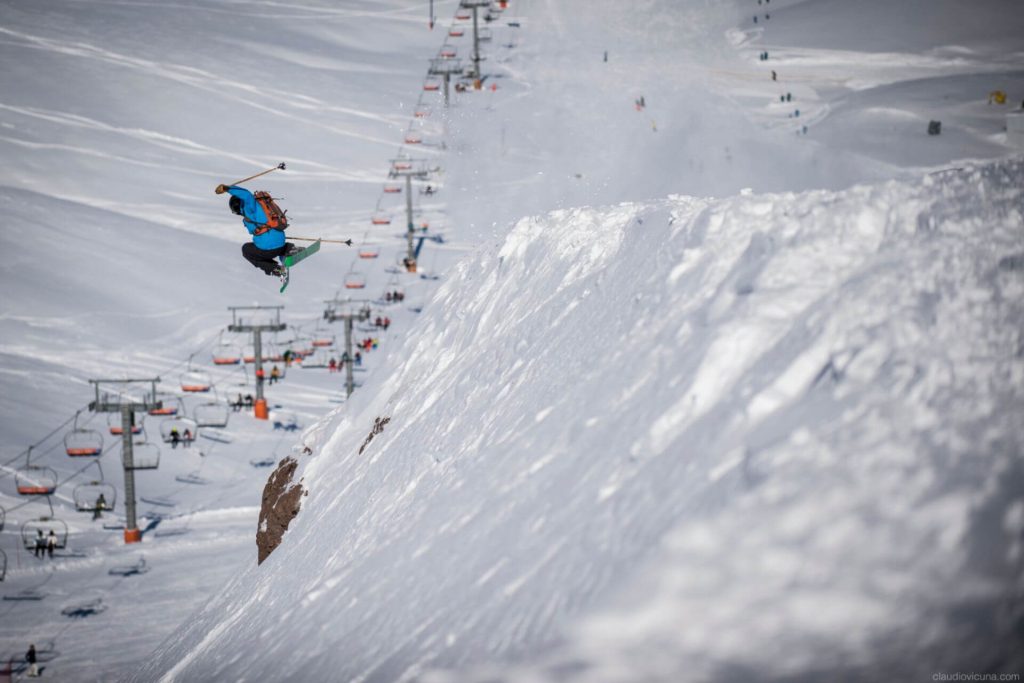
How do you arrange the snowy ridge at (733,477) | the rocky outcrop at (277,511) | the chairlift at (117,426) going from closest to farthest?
1. the snowy ridge at (733,477)
2. the rocky outcrop at (277,511)
3. the chairlift at (117,426)

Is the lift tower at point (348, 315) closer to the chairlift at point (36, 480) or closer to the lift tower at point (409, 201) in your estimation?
the lift tower at point (409, 201)

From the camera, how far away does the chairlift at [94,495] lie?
26.7 metres

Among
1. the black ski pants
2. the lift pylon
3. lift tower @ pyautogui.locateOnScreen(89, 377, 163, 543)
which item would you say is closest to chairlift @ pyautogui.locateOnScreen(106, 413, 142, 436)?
lift tower @ pyautogui.locateOnScreen(89, 377, 163, 543)

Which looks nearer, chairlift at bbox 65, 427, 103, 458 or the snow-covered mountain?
the snow-covered mountain

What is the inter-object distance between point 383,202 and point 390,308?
10.1m

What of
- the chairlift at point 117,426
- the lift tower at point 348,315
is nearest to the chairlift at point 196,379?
the chairlift at point 117,426

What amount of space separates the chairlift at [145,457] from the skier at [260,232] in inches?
637

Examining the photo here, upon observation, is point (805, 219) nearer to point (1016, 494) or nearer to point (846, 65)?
point (1016, 494)

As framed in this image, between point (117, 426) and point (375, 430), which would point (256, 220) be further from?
point (117, 426)

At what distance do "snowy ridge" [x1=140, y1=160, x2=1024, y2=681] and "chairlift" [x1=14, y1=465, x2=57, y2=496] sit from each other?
66.5ft

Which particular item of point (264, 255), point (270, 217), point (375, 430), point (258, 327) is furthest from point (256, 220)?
point (258, 327)

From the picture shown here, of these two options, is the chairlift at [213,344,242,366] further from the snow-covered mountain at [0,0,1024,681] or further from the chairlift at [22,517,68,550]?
the chairlift at [22,517,68,550]

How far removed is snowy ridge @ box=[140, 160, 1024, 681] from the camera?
3.96 meters

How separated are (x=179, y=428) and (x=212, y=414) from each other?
4.04 feet
